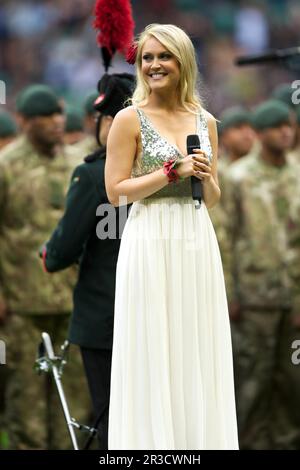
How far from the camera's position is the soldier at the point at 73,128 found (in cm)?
1113

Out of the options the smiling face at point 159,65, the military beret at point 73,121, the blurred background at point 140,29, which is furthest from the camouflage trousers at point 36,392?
the blurred background at point 140,29

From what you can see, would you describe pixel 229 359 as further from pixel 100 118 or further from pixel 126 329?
pixel 100 118

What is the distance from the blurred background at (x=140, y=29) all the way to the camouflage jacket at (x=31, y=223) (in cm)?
1007

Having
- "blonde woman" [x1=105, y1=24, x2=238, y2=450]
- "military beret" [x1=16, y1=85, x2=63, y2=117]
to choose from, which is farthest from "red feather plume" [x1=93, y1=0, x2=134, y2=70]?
"military beret" [x1=16, y1=85, x2=63, y2=117]

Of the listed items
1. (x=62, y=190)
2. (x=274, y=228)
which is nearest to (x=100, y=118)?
(x=62, y=190)

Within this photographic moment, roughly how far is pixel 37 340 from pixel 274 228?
6.94 feet

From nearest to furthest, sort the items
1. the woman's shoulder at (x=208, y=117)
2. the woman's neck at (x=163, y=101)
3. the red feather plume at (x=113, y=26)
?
the woman's neck at (x=163, y=101)
the woman's shoulder at (x=208, y=117)
the red feather plume at (x=113, y=26)

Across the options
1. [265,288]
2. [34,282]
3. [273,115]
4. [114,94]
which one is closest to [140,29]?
[273,115]

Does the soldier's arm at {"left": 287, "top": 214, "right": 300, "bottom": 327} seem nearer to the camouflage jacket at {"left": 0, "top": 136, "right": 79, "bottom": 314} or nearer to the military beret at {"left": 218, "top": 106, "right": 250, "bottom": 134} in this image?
the military beret at {"left": 218, "top": 106, "right": 250, "bottom": 134}

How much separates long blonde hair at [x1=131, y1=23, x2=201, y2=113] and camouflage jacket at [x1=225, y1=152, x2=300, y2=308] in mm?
4652

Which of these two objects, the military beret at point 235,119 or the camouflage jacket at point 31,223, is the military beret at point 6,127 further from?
the military beret at point 235,119

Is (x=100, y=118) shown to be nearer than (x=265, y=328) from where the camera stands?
Yes

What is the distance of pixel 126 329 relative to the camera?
5680mm

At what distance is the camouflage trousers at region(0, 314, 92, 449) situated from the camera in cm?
952
